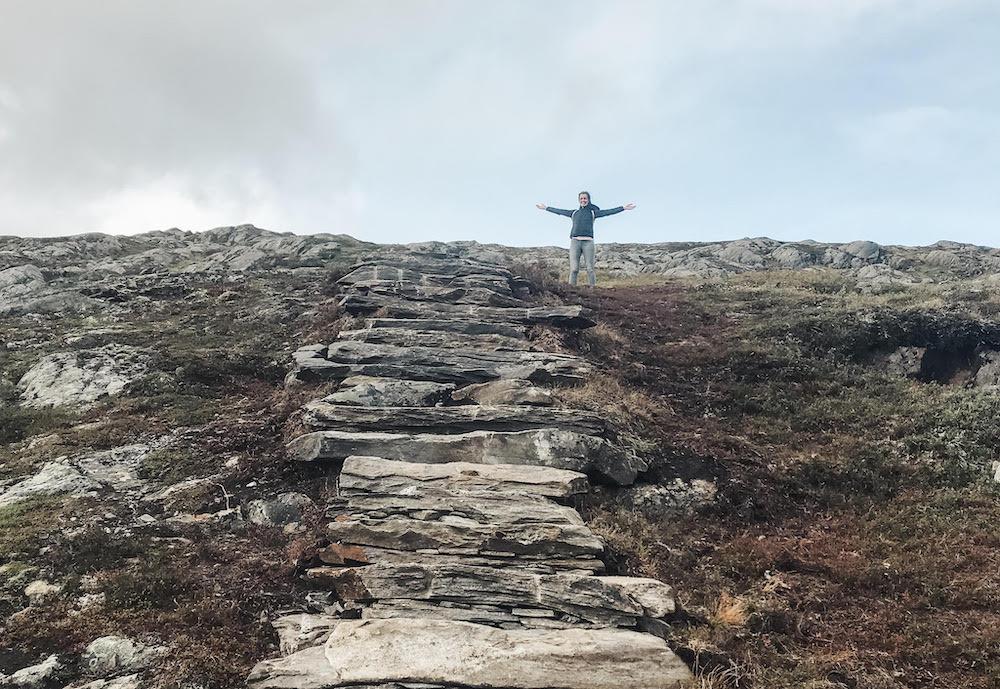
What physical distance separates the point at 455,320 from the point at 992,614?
537 inches

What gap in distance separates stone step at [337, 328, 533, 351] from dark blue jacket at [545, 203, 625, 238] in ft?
31.9

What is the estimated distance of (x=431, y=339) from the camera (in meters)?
17.0

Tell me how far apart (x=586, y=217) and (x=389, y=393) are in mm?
14699

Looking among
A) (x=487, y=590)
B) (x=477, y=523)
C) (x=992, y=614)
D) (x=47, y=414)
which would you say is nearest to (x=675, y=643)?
(x=487, y=590)

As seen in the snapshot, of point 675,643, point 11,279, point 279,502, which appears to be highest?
point 11,279

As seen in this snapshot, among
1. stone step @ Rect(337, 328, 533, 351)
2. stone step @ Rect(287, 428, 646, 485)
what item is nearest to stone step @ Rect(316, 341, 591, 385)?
stone step @ Rect(337, 328, 533, 351)

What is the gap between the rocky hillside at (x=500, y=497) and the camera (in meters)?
7.11

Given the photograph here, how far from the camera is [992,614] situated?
7672 mm

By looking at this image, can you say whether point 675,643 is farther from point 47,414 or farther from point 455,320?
point 47,414

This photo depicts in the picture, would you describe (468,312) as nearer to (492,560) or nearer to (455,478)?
(455,478)

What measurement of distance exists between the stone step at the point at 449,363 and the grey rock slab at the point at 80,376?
437 centimetres

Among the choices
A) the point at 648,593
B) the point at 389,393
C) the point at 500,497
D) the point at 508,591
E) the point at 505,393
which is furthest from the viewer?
the point at 389,393

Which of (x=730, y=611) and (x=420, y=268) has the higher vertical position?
(x=420, y=268)

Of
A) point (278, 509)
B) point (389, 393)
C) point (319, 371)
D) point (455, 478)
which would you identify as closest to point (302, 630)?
point (278, 509)
